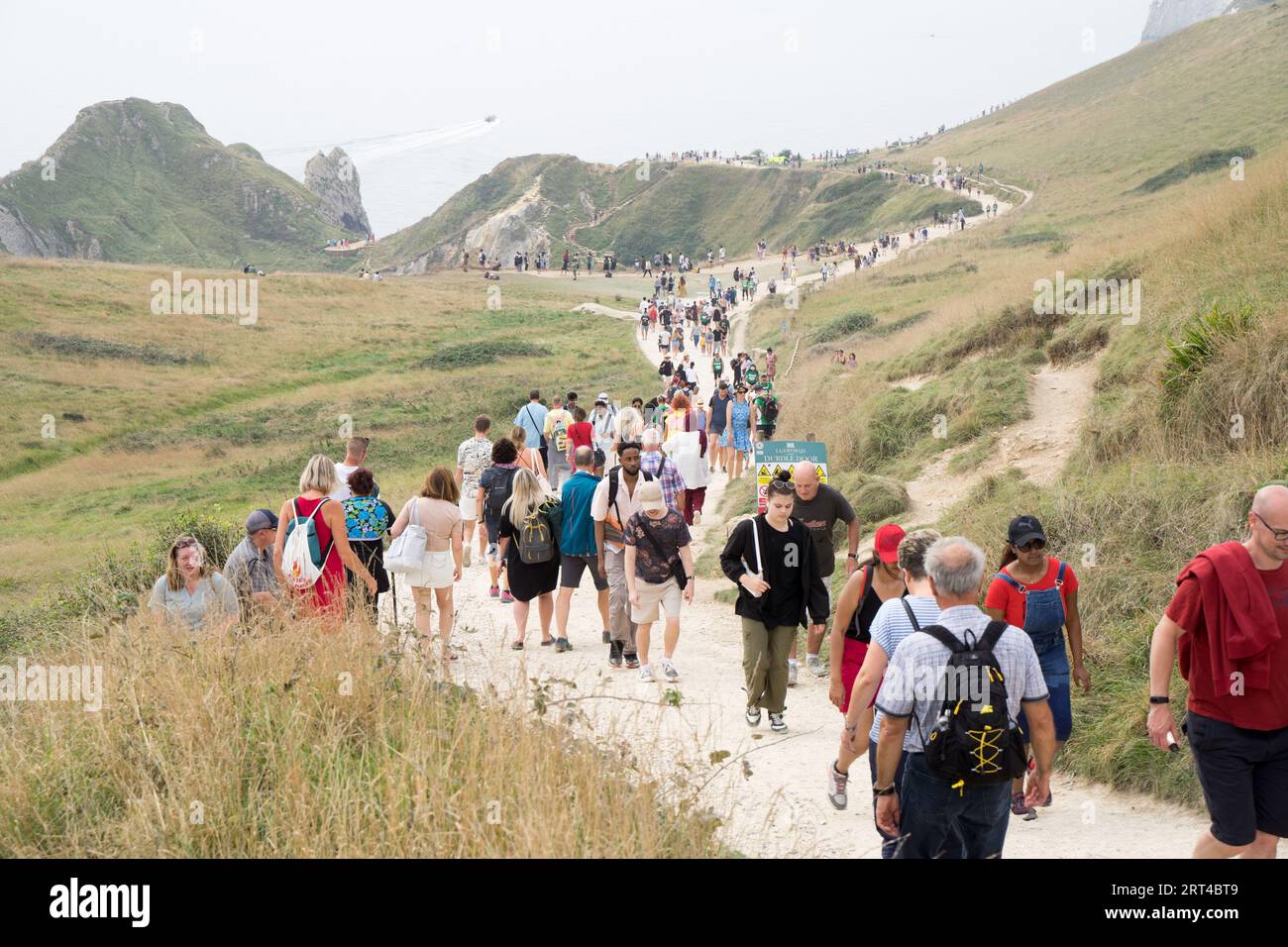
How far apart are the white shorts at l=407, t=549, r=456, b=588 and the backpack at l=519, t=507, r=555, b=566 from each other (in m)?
0.71

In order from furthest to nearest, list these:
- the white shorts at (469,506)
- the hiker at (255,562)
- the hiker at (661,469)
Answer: the white shorts at (469,506), the hiker at (661,469), the hiker at (255,562)

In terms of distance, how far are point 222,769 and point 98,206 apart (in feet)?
546

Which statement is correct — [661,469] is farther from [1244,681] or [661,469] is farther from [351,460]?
[1244,681]

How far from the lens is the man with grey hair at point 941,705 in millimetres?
3748

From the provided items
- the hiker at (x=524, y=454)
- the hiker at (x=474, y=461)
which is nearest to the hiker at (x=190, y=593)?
the hiker at (x=524, y=454)

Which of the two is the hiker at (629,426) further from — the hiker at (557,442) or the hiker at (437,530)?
the hiker at (437,530)

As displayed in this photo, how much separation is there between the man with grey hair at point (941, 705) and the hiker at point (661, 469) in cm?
592

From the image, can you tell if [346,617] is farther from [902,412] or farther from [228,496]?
[228,496]

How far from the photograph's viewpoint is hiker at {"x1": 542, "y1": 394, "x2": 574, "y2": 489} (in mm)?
14703

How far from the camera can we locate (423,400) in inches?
1469

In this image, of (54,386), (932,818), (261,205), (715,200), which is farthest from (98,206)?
(932,818)

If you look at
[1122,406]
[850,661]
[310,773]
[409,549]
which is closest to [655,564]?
[409,549]

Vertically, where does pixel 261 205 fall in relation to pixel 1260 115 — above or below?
above
